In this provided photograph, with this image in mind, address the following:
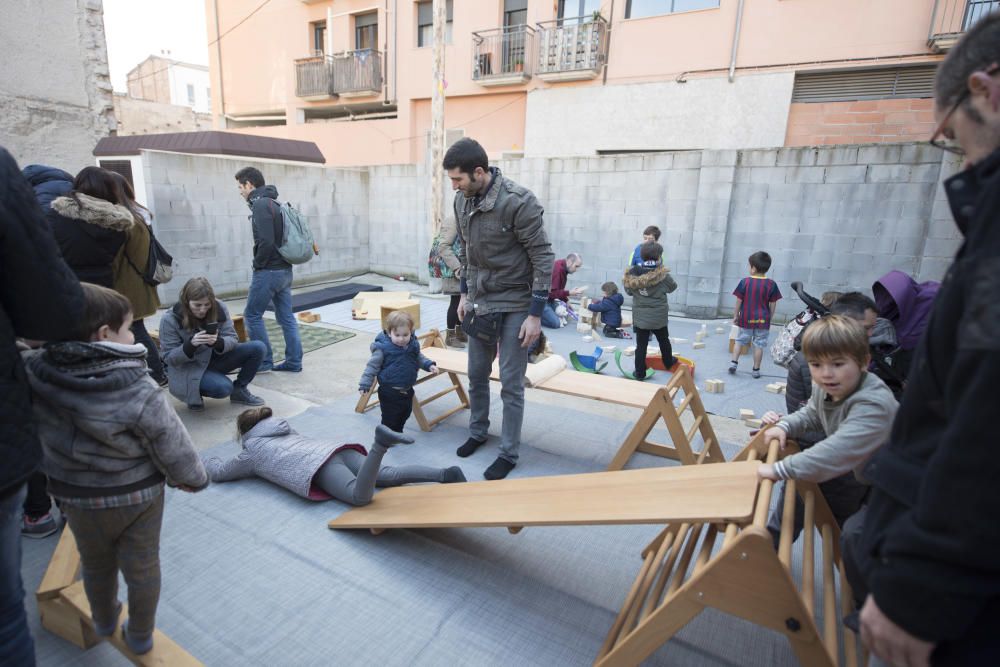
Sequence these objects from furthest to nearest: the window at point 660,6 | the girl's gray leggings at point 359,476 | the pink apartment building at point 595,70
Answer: the window at point 660,6 < the pink apartment building at point 595,70 < the girl's gray leggings at point 359,476

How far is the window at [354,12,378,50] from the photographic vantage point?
16.2 m

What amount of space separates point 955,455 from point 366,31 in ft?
62.3

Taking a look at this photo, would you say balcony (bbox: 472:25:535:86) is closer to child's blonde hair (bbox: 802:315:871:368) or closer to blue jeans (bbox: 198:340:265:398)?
blue jeans (bbox: 198:340:265:398)

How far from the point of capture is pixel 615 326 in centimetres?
689

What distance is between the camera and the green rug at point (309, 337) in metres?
5.83

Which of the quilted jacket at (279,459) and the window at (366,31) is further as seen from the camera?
the window at (366,31)

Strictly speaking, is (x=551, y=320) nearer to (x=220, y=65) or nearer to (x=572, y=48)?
(x=572, y=48)

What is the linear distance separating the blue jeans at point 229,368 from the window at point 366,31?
15.3 meters

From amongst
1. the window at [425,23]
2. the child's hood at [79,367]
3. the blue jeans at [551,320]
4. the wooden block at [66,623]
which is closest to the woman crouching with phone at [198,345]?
the wooden block at [66,623]

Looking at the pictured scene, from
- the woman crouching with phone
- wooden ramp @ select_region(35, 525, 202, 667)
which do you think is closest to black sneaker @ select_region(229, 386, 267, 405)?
the woman crouching with phone

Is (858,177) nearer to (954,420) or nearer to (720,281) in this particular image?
(720,281)

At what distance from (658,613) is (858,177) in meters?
7.35

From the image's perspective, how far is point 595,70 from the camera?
1262 centimetres

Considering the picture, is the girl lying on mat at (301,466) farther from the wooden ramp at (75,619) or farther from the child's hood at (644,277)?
the child's hood at (644,277)
